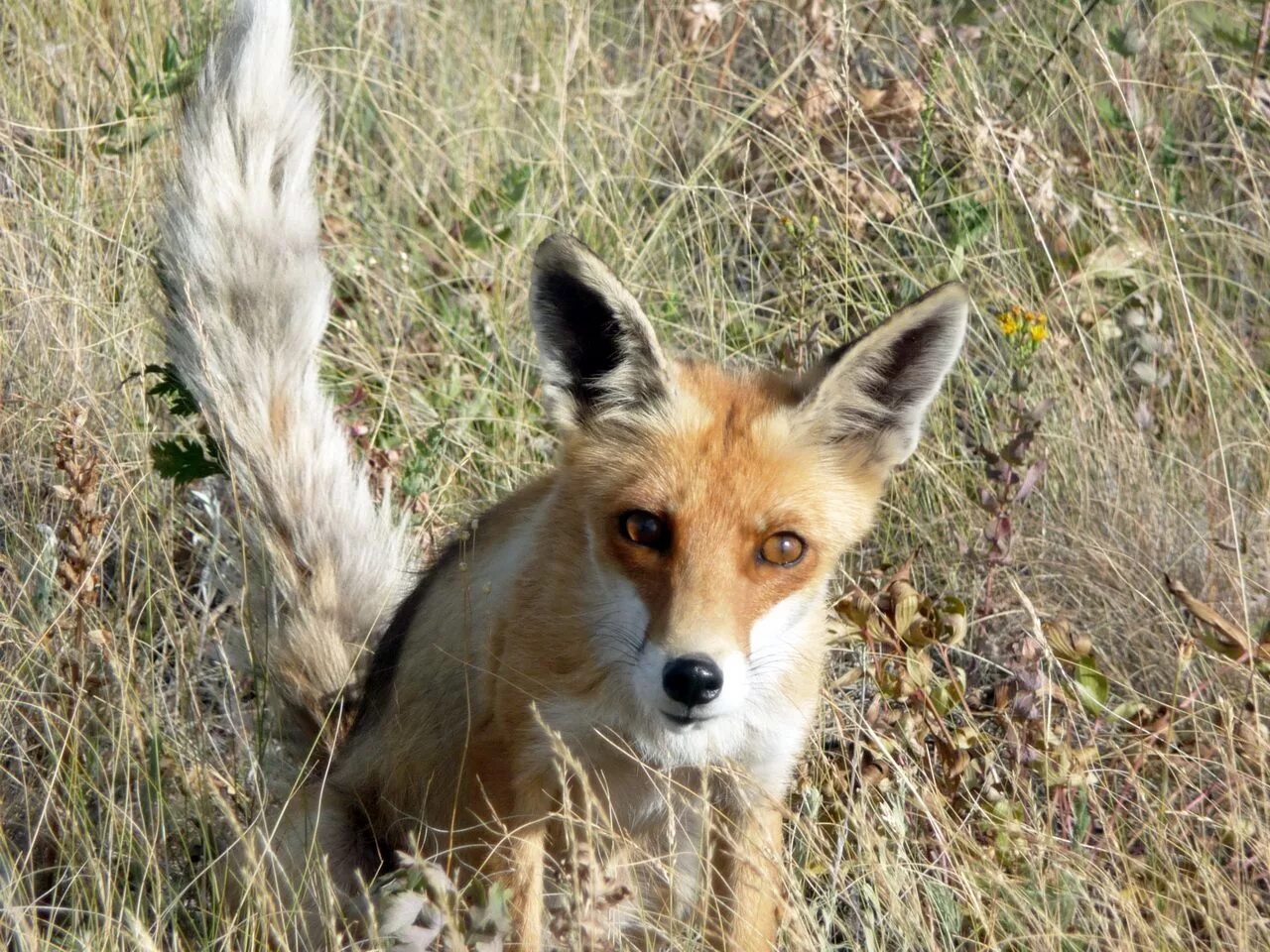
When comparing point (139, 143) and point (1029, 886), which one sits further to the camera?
point (139, 143)

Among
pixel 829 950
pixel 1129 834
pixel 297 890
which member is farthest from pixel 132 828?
pixel 1129 834

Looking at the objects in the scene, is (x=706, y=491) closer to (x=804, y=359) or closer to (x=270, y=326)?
(x=270, y=326)

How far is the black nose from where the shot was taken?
2.83 m

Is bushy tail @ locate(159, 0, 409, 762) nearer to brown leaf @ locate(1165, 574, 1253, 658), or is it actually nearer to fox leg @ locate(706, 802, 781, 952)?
fox leg @ locate(706, 802, 781, 952)

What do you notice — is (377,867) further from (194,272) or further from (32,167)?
(32,167)

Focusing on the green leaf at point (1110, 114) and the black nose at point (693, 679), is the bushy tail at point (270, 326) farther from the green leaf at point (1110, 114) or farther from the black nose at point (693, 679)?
the green leaf at point (1110, 114)

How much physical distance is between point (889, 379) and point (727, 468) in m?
0.49

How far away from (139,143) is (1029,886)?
4.02 m

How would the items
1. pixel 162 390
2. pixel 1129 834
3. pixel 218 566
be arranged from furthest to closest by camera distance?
pixel 218 566 < pixel 162 390 < pixel 1129 834

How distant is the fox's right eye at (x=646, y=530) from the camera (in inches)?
121

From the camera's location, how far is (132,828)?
337cm

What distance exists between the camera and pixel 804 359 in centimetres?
488

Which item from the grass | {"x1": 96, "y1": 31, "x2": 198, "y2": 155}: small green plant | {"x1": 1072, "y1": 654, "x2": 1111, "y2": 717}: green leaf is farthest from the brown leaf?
{"x1": 96, "y1": 31, "x2": 198, "y2": 155}: small green plant

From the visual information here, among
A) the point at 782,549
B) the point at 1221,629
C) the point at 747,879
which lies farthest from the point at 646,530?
the point at 1221,629
